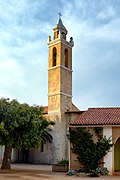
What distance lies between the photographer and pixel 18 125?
72.4 ft

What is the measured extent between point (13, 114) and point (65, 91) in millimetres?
17270

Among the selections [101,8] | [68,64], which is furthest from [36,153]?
[101,8]

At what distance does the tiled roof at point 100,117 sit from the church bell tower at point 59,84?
1151 centimetres

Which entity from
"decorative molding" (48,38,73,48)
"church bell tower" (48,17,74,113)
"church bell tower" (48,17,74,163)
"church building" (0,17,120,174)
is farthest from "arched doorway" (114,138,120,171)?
"decorative molding" (48,38,73,48)

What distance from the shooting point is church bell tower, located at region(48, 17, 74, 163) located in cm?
3738

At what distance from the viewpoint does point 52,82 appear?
39.4 m

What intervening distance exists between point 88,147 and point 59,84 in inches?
665

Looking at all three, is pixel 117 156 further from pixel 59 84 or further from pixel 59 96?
pixel 59 84

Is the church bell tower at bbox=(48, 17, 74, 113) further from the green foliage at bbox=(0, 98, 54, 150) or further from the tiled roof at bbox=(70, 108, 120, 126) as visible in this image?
the green foliage at bbox=(0, 98, 54, 150)

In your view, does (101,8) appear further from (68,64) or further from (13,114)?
(68,64)

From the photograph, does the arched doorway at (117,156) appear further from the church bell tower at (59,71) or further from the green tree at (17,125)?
the church bell tower at (59,71)

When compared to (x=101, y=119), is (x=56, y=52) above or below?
above

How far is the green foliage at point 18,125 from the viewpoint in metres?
22.0

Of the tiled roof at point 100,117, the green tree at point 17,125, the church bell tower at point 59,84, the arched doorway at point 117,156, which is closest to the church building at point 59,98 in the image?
the church bell tower at point 59,84
